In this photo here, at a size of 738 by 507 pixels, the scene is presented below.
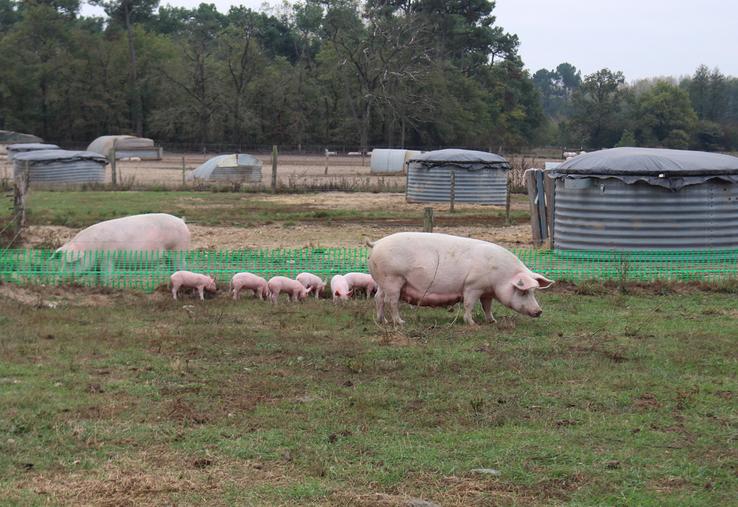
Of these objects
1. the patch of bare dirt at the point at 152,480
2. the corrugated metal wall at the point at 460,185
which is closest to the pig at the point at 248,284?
the patch of bare dirt at the point at 152,480

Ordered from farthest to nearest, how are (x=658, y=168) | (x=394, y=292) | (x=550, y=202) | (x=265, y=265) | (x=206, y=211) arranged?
1. (x=206, y=211)
2. (x=550, y=202)
3. (x=658, y=168)
4. (x=265, y=265)
5. (x=394, y=292)

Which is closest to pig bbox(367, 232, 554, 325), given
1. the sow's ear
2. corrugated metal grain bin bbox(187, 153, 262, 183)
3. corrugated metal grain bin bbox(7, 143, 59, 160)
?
the sow's ear

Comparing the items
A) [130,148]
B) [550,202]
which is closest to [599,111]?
Answer: [130,148]

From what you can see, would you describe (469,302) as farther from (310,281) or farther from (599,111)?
(599,111)

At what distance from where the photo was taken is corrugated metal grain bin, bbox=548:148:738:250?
46.0 ft

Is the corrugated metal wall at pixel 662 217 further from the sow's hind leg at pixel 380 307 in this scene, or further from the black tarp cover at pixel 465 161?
the black tarp cover at pixel 465 161

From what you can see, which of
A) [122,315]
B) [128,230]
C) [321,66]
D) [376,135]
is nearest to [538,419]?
[122,315]

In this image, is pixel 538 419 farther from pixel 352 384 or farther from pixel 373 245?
pixel 373 245

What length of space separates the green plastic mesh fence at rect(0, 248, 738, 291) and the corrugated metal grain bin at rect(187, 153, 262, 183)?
21.2m

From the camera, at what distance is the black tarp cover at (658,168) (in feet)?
45.8

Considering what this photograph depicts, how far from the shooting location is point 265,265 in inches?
468

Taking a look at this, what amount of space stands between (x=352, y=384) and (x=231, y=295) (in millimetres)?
4180

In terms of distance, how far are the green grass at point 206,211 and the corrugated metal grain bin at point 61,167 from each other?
3.47m

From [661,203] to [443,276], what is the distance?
615 cm
